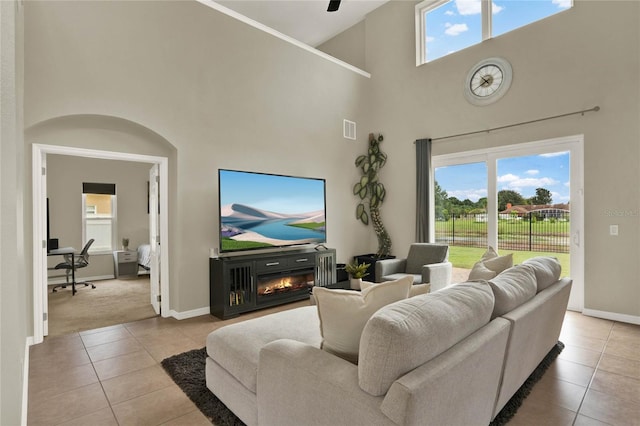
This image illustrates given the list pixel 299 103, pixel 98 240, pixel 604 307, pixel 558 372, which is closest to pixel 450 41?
pixel 299 103

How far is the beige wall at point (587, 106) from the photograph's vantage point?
3.87m

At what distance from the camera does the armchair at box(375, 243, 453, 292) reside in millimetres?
4465

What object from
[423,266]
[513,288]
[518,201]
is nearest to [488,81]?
[518,201]

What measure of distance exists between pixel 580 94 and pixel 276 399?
4852mm

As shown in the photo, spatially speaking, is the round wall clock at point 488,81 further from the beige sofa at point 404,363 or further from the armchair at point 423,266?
the beige sofa at point 404,363

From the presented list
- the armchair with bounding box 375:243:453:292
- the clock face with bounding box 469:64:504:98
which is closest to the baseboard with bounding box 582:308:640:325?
the armchair with bounding box 375:243:453:292

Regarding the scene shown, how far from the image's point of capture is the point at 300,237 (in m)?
5.13

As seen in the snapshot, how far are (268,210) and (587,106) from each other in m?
4.19

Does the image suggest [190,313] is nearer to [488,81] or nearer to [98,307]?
[98,307]

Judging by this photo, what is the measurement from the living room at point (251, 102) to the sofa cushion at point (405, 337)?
2.92 m

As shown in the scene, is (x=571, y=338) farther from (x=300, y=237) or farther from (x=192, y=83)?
(x=192, y=83)

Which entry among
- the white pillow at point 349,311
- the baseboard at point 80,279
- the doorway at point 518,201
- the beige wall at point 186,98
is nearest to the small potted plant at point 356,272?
the beige wall at point 186,98

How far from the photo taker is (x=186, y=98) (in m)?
4.11

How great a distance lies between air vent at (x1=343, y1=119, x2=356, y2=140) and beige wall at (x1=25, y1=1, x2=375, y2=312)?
221 millimetres
